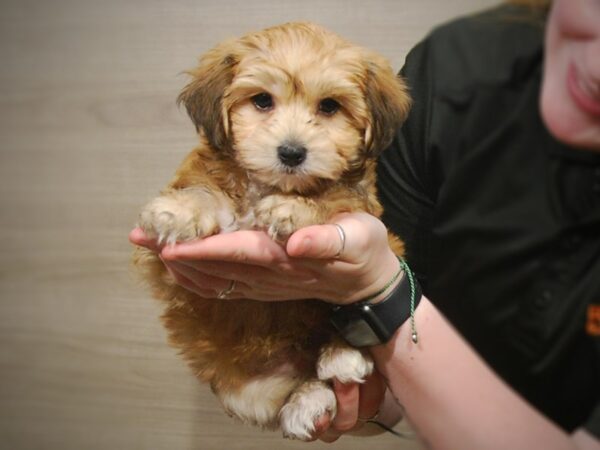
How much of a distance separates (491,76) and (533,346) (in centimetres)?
37

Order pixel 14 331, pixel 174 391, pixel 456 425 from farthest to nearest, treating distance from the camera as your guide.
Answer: pixel 14 331 < pixel 174 391 < pixel 456 425

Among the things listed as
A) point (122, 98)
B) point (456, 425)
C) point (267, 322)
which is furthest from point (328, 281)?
point (122, 98)

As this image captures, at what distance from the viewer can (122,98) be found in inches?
52.7

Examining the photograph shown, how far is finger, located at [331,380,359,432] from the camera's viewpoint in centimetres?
106

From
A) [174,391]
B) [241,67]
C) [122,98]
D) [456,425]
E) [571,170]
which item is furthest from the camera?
[174,391]

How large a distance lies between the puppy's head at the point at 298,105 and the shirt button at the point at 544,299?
1.28 ft

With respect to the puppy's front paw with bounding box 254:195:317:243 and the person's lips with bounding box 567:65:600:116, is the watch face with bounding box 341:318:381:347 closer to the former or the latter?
the puppy's front paw with bounding box 254:195:317:243

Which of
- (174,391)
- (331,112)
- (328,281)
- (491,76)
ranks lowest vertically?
(174,391)

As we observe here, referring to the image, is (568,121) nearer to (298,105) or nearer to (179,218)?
(298,105)

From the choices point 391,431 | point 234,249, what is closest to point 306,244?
point 234,249

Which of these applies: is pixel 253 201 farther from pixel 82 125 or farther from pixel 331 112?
pixel 82 125

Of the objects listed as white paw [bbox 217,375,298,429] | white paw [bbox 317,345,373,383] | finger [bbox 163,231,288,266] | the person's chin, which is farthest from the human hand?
the person's chin

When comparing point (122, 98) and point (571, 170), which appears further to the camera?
point (122, 98)

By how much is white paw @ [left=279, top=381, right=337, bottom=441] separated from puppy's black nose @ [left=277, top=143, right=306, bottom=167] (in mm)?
447
